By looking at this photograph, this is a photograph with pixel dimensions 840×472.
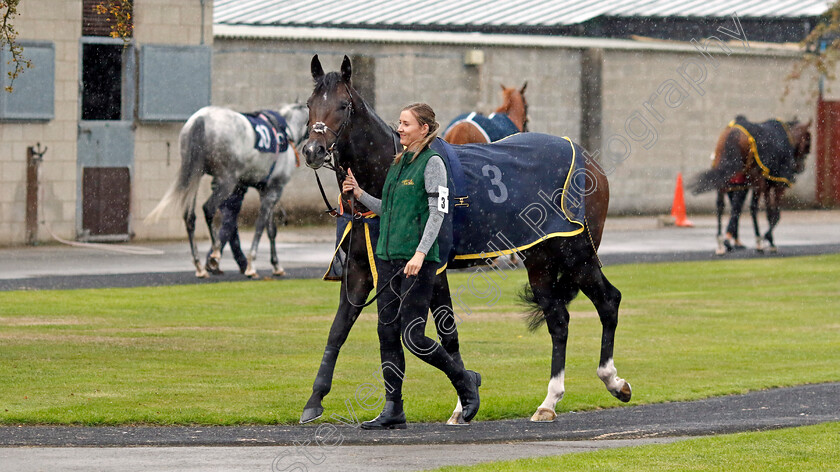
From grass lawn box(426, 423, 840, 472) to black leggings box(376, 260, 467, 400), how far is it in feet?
3.30

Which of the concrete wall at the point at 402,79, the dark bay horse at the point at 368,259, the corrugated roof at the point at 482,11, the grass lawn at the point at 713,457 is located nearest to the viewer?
the grass lawn at the point at 713,457

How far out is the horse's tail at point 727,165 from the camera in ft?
69.5

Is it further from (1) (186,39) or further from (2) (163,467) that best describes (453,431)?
(1) (186,39)

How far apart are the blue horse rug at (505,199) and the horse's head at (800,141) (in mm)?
13559

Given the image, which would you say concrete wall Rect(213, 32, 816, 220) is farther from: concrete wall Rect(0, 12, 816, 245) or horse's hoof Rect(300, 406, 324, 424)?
horse's hoof Rect(300, 406, 324, 424)

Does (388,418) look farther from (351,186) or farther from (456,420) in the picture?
(351,186)

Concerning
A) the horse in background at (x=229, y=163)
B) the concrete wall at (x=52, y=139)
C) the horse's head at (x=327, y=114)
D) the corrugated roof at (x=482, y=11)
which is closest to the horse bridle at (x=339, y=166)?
the horse's head at (x=327, y=114)

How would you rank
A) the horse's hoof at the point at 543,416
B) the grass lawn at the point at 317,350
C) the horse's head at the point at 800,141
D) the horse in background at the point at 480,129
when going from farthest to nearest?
1. the horse's head at the point at 800,141
2. the horse in background at the point at 480,129
3. the grass lawn at the point at 317,350
4. the horse's hoof at the point at 543,416

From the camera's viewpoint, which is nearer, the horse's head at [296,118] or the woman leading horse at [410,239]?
the woman leading horse at [410,239]

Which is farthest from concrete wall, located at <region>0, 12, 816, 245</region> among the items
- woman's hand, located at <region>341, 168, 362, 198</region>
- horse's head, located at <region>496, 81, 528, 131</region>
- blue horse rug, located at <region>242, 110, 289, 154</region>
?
woman's hand, located at <region>341, 168, 362, 198</region>

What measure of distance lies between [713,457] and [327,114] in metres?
3.00

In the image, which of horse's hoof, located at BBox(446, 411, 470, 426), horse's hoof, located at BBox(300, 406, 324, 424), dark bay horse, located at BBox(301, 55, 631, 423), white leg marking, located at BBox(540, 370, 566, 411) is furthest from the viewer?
white leg marking, located at BBox(540, 370, 566, 411)

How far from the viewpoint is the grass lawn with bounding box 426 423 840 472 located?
718 cm

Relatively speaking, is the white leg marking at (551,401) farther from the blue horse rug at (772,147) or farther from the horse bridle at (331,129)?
the blue horse rug at (772,147)
